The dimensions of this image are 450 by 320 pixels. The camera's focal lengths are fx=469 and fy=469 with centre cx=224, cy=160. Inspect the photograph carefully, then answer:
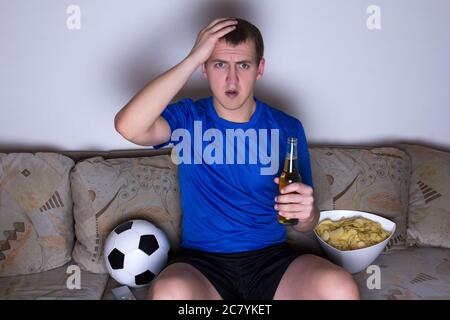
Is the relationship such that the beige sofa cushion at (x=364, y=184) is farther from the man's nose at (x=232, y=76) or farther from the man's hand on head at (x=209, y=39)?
the man's hand on head at (x=209, y=39)

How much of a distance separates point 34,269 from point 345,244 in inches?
42.2

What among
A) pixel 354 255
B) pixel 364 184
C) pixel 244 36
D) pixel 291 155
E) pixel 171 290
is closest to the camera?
pixel 171 290

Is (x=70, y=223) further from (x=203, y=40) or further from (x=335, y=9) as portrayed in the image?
(x=335, y=9)

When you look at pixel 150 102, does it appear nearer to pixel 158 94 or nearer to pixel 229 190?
pixel 158 94

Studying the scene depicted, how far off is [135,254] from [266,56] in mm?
933

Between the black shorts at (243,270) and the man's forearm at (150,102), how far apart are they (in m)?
0.42

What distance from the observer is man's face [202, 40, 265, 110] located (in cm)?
138

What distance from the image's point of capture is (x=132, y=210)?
5.46ft

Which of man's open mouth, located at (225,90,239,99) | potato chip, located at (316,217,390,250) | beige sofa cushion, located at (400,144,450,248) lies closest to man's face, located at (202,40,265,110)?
man's open mouth, located at (225,90,239,99)

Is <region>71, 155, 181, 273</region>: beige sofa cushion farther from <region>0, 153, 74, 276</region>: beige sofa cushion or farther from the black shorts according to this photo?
the black shorts

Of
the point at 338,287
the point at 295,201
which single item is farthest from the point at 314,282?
the point at 295,201
